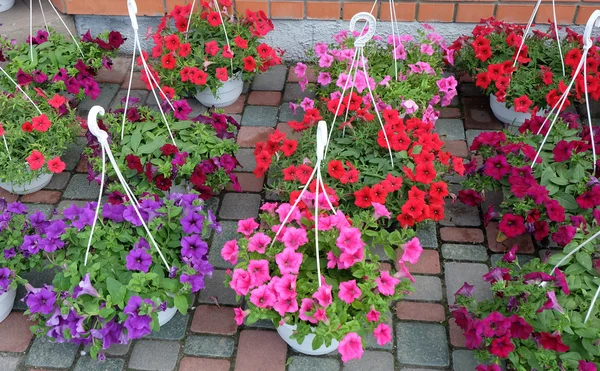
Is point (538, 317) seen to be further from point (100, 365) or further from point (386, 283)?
point (100, 365)

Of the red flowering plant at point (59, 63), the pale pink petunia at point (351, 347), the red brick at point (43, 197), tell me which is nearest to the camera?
the pale pink petunia at point (351, 347)

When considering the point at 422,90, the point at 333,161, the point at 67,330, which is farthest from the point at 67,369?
the point at 422,90

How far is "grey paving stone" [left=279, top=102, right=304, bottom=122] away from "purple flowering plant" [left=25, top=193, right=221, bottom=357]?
1120 mm

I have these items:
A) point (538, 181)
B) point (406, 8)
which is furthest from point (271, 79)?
point (538, 181)

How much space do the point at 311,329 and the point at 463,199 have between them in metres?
1.06

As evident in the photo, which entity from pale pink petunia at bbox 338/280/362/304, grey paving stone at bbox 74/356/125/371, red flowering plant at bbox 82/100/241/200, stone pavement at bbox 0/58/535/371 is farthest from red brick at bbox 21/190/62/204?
pale pink petunia at bbox 338/280/362/304

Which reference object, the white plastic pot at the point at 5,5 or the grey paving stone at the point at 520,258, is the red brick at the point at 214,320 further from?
the white plastic pot at the point at 5,5

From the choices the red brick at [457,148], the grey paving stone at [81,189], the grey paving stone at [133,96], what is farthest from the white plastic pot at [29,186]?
the red brick at [457,148]

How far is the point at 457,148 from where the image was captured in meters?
3.11

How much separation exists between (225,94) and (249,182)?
665mm

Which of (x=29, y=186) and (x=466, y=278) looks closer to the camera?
(x=466, y=278)

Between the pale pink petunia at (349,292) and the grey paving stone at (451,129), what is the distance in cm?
146

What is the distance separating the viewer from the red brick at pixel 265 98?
343cm

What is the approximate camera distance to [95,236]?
87.4 inches
